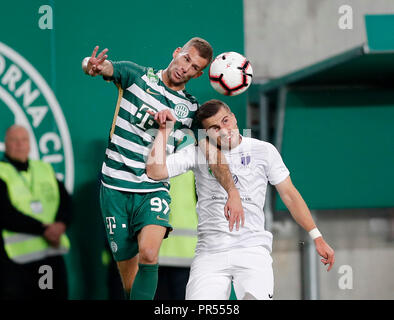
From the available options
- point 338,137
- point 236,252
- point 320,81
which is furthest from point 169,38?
point 236,252

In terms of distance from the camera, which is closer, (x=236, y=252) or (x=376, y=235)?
(x=236, y=252)

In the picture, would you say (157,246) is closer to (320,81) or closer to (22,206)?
(22,206)

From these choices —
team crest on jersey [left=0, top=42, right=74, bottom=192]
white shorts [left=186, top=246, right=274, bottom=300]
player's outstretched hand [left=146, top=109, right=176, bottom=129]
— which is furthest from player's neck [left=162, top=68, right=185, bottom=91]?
team crest on jersey [left=0, top=42, right=74, bottom=192]

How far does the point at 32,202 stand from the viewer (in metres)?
4.47

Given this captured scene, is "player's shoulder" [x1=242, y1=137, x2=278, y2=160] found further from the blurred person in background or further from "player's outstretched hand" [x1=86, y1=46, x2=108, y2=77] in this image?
the blurred person in background

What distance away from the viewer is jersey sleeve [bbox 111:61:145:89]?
354 cm

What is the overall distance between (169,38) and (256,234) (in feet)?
6.87

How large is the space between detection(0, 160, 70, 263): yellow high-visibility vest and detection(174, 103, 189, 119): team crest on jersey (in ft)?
4.62

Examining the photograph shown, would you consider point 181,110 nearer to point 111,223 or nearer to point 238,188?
point 238,188

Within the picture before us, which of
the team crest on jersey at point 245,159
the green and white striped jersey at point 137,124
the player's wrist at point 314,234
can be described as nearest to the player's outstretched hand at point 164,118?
the green and white striped jersey at point 137,124

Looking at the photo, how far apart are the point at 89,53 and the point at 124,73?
46.0 inches

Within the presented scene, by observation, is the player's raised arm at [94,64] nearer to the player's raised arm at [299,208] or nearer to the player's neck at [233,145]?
the player's neck at [233,145]

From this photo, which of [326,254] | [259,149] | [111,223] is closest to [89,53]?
[111,223]
